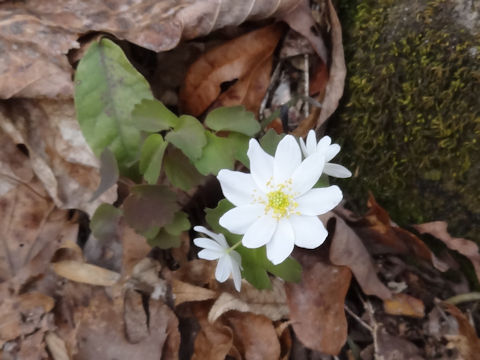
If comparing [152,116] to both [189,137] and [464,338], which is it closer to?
[189,137]

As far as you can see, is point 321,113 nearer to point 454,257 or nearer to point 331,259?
point 331,259

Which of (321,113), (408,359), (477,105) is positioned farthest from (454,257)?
(321,113)

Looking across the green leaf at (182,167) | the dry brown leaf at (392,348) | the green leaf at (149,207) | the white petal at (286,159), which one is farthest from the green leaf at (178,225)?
the dry brown leaf at (392,348)

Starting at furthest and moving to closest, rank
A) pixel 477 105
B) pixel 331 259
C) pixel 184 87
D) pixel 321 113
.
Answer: pixel 184 87
pixel 321 113
pixel 331 259
pixel 477 105

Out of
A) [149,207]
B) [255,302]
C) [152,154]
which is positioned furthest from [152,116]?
[255,302]

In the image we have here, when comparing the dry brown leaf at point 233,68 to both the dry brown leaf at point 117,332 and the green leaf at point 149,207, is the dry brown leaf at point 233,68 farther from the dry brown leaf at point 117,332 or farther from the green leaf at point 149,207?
the dry brown leaf at point 117,332

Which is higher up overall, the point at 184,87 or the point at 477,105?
the point at 477,105

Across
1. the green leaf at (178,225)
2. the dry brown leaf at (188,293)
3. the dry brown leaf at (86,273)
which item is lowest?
the dry brown leaf at (86,273)
